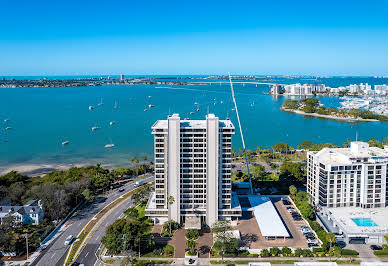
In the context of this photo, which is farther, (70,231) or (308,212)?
(308,212)

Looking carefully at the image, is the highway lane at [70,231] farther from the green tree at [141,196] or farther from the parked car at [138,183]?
the green tree at [141,196]

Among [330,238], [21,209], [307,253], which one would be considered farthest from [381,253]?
[21,209]

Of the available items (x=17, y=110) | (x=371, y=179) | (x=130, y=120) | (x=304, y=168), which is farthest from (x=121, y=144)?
(x=17, y=110)

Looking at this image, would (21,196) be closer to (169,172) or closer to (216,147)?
(169,172)

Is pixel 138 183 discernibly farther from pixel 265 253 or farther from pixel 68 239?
pixel 265 253

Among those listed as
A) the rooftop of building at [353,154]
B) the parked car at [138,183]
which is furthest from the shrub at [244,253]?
the parked car at [138,183]
